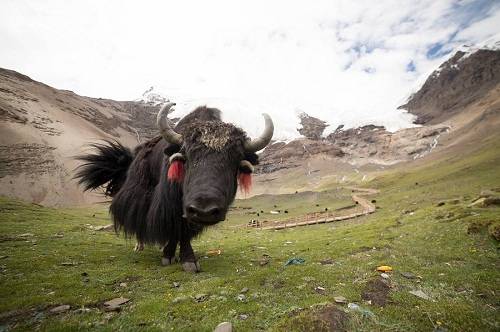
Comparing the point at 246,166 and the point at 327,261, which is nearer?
the point at 246,166

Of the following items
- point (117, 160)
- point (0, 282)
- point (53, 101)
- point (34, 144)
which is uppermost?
point (53, 101)

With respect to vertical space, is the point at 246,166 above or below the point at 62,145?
below

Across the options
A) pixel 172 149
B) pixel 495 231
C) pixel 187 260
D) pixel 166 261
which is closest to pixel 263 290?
pixel 187 260

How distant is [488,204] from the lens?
17844mm

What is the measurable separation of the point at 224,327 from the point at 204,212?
2.09 metres

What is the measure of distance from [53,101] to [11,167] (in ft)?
314

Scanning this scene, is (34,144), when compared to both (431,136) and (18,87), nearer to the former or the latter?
(18,87)

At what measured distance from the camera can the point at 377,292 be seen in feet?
21.4

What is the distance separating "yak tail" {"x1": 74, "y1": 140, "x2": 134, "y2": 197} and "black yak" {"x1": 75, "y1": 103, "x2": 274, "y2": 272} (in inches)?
79.4

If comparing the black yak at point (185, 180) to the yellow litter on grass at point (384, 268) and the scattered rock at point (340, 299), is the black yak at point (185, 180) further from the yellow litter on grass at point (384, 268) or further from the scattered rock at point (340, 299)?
the yellow litter on grass at point (384, 268)

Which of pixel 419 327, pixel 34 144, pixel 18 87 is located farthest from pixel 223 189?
pixel 18 87

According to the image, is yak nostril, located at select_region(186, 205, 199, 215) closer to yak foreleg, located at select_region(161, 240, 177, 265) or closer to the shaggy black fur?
the shaggy black fur

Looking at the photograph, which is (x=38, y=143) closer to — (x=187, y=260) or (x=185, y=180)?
(x=187, y=260)

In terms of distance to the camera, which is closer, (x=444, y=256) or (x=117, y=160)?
(x=444, y=256)
